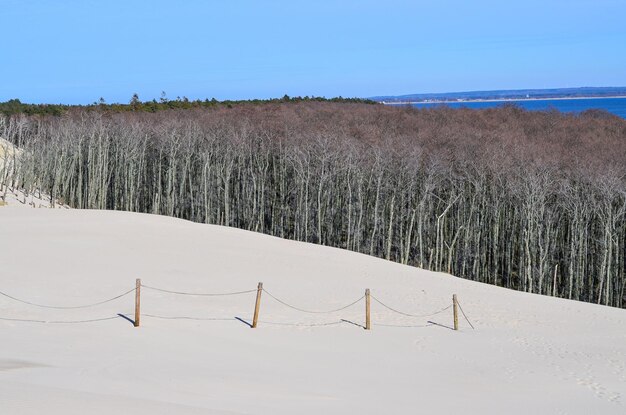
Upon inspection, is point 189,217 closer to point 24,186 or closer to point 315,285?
point 24,186

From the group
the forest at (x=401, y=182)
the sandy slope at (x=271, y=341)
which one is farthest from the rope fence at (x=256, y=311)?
the forest at (x=401, y=182)

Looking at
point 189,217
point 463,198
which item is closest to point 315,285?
point 463,198

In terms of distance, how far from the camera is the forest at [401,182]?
49.7 meters

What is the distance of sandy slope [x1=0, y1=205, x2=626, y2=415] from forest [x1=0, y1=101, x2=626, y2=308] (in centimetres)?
1733

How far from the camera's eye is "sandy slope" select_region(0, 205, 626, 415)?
47.3 ft

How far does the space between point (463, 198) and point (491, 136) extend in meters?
14.1

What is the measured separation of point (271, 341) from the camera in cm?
2030

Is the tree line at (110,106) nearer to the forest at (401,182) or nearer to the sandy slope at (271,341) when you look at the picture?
the forest at (401,182)

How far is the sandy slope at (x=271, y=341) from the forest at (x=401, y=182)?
17327 millimetres

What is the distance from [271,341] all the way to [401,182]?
3996 centimetres

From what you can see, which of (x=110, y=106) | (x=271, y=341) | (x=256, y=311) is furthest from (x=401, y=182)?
(x=110, y=106)

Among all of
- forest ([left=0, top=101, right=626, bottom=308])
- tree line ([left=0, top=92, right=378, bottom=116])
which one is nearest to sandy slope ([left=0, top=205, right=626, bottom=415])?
forest ([left=0, top=101, right=626, bottom=308])

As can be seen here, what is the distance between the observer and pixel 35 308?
2230 centimetres

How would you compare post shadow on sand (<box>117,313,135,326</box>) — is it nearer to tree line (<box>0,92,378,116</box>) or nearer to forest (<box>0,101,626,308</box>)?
forest (<box>0,101,626,308</box>)
